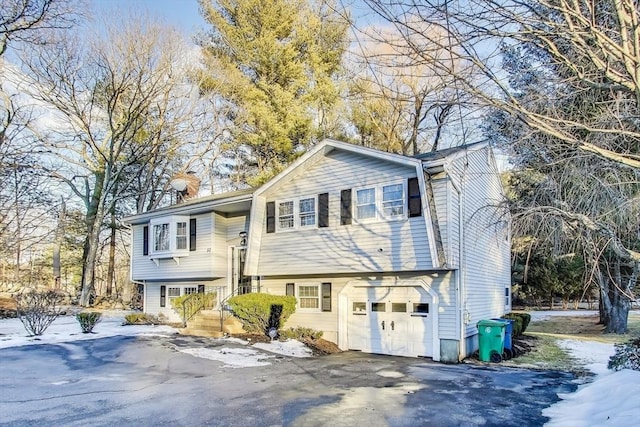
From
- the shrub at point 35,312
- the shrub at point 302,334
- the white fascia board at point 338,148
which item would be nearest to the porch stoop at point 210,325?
the shrub at point 302,334

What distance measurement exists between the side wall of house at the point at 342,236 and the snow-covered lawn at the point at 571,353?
2603 mm

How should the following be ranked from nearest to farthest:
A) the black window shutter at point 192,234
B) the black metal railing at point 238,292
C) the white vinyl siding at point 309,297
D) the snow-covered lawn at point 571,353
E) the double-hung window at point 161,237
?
the snow-covered lawn at point 571,353, the white vinyl siding at point 309,297, the black metal railing at point 238,292, the black window shutter at point 192,234, the double-hung window at point 161,237

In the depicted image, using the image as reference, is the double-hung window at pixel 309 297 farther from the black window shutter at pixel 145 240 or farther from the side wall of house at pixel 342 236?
the black window shutter at pixel 145 240

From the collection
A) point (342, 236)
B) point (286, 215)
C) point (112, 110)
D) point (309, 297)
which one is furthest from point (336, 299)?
point (112, 110)


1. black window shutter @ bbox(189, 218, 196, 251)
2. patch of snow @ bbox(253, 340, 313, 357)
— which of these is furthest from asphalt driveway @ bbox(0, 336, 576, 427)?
black window shutter @ bbox(189, 218, 196, 251)

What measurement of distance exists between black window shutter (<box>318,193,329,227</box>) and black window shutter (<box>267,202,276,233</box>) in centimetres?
182

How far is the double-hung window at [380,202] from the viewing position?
12.5 meters

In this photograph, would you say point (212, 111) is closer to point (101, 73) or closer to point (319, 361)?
point (101, 73)

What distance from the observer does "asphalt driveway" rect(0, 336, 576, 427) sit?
6.53m

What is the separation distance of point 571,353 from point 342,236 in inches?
299

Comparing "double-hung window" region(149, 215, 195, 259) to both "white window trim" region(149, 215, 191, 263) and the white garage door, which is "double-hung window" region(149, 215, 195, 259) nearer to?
"white window trim" region(149, 215, 191, 263)

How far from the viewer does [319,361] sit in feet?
38.3

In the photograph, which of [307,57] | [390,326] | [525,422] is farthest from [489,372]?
[307,57]

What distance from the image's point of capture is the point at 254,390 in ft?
26.9
